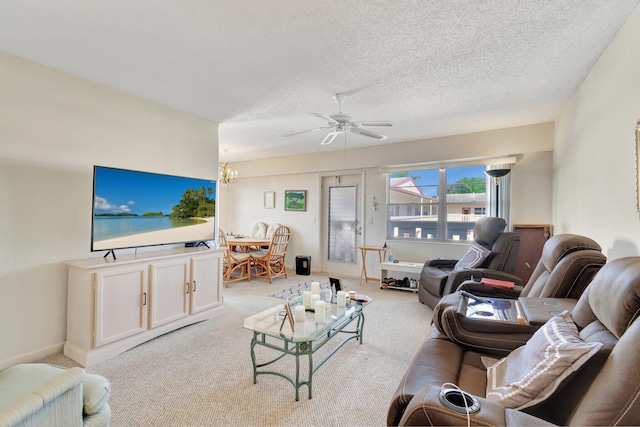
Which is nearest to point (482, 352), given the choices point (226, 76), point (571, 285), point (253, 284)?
point (571, 285)

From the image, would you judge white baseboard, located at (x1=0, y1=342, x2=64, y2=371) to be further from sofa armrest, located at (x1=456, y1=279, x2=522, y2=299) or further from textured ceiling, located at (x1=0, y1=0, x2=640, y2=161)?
sofa armrest, located at (x1=456, y1=279, x2=522, y2=299)

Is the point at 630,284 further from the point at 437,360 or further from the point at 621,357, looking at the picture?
the point at 437,360

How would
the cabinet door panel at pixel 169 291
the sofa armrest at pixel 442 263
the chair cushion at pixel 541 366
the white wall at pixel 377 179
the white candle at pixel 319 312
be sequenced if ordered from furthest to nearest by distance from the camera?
the white wall at pixel 377 179 < the sofa armrest at pixel 442 263 < the cabinet door panel at pixel 169 291 < the white candle at pixel 319 312 < the chair cushion at pixel 541 366

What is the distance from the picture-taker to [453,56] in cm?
230

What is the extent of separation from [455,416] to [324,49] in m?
2.33

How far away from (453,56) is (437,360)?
222 centimetres

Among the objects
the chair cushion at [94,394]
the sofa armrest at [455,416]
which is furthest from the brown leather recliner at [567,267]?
the chair cushion at [94,394]

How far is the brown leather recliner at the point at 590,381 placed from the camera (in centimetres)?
85

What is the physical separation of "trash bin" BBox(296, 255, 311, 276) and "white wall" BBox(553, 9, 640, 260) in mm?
4056

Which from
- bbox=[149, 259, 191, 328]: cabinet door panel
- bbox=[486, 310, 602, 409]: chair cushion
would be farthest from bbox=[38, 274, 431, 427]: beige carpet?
bbox=[486, 310, 602, 409]: chair cushion

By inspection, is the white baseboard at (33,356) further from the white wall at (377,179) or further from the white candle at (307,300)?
the white wall at (377,179)

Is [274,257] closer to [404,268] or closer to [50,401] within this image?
[404,268]

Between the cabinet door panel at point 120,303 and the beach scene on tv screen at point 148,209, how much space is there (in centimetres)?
32

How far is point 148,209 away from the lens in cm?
303
